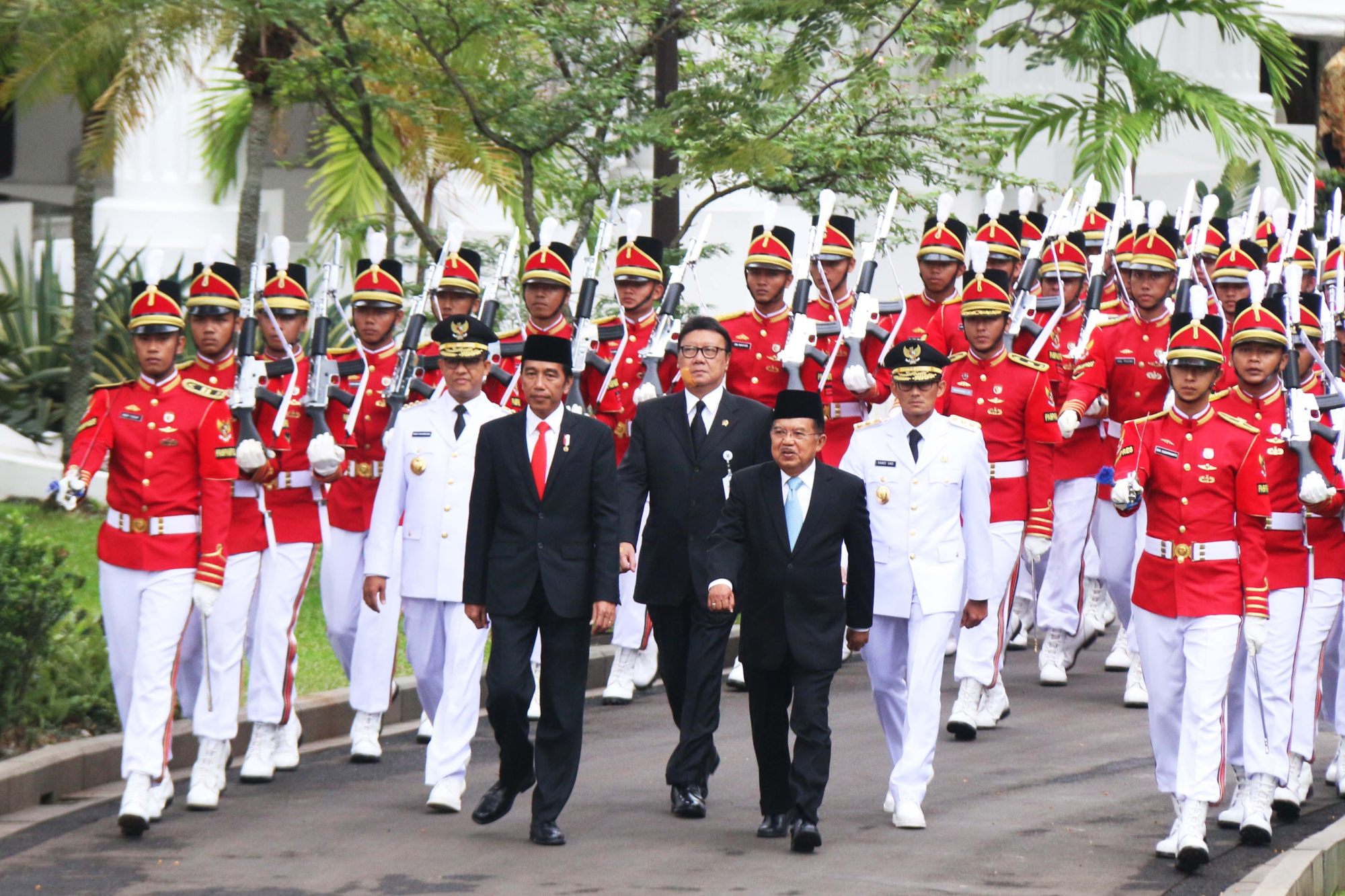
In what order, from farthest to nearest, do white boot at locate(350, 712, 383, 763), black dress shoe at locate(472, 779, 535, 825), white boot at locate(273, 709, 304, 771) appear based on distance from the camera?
white boot at locate(350, 712, 383, 763)
white boot at locate(273, 709, 304, 771)
black dress shoe at locate(472, 779, 535, 825)

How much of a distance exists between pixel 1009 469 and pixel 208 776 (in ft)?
15.0

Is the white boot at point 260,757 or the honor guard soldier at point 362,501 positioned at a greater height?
the honor guard soldier at point 362,501

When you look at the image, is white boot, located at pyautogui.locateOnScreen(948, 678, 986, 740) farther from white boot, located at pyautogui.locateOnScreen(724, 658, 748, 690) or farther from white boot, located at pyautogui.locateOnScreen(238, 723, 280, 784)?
white boot, located at pyautogui.locateOnScreen(238, 723, 280, 784)

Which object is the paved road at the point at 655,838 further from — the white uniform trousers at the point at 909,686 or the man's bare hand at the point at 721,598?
the man's bare hand at the point at 721,598

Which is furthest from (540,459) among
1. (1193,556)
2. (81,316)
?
(81,316)

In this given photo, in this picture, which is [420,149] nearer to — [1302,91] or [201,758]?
[201,758]

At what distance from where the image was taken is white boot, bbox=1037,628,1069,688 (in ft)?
42.5

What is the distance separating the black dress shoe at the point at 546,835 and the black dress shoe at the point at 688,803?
65cm

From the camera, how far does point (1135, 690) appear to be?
1223 centimetres

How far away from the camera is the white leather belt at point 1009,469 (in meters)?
11.9

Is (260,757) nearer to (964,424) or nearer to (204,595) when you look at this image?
(204,595)

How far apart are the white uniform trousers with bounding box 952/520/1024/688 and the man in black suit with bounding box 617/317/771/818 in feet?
6.28

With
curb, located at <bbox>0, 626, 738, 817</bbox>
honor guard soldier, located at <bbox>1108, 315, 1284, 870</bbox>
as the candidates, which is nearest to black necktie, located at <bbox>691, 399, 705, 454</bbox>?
honor guard soldier, located at <bbox>1108, 315, 1284, 870</bbox>

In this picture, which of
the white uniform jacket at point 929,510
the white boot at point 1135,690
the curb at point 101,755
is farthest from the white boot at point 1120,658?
the curb at point 101,755
